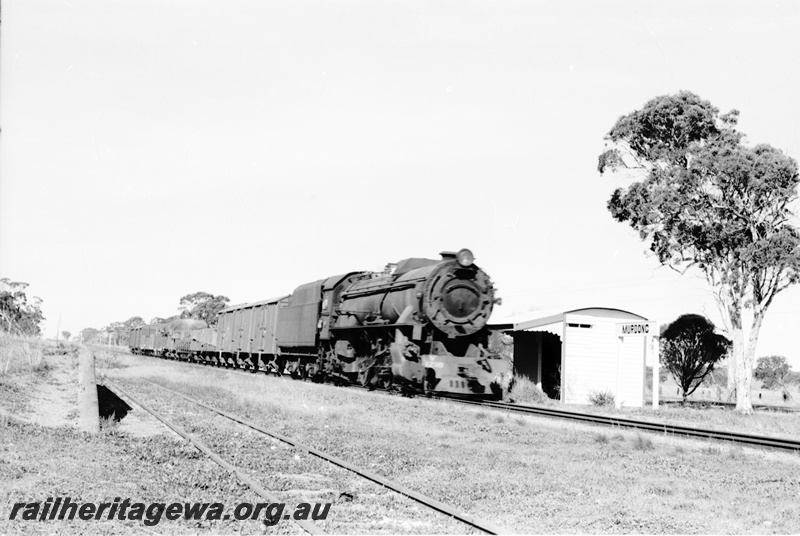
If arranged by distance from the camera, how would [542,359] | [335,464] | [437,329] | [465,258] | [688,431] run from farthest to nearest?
1. [542,359]
2. [465,258]
3. [437,329]
4. [688,431]
5. [335,464]

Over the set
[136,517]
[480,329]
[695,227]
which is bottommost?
[136,517]

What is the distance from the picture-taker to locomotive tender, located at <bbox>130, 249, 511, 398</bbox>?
19625mm

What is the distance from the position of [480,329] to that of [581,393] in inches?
252

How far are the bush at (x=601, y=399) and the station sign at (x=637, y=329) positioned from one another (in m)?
2.09

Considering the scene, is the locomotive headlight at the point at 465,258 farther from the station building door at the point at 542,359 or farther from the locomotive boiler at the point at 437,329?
the station building door at the point at 542,359

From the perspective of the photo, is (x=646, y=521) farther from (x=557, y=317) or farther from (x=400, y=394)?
(x=557, y=317)

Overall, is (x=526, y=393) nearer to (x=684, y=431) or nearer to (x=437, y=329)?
(x=437, y=329)

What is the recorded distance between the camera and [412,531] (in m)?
6.66

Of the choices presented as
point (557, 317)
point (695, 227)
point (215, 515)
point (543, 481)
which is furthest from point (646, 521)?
point (695, 227)

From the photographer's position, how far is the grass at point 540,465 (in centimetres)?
737

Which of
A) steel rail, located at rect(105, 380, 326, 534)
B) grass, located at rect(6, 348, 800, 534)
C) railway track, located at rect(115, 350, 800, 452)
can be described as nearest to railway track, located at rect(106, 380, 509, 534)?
steel rail, located at rect(105, 380, 326, 534)

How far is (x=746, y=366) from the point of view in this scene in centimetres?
2609

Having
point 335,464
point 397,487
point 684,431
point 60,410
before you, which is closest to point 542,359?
point 684,431

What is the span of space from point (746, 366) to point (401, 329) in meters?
13.5
